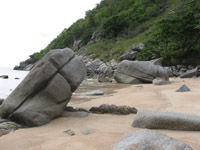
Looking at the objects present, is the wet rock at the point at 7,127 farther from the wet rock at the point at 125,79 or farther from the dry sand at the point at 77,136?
the wet rock at the point at 125,79

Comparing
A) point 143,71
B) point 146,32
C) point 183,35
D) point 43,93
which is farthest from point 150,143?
point 146,32

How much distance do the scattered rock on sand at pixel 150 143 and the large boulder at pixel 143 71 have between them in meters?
11.8

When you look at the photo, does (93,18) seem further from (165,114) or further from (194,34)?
(165,114)

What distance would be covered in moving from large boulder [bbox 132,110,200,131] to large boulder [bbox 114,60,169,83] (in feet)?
34.6

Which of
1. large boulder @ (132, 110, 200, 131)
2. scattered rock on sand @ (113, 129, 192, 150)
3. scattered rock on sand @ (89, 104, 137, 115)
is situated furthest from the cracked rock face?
scattered rock on sand @ (113, 129, 192, 150)

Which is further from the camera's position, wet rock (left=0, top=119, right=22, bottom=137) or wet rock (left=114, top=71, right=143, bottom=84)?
wet rock (left=114, top=71, right=143, bottom=84)

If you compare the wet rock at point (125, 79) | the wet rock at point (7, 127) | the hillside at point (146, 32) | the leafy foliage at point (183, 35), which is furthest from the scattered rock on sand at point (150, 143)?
the leafy foliage at point (183, 35)

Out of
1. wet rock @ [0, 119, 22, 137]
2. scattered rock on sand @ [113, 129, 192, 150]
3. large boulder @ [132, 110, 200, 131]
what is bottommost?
large boulder @ [132, 110, 200, 131]

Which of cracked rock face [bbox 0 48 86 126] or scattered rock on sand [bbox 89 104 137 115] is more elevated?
cracked rock face [bbox 0 48 86 126]

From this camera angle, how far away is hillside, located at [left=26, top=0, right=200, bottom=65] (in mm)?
19953

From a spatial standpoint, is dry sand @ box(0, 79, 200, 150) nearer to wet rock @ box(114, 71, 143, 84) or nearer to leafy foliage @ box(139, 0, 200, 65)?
wet rock @ box(114, 71, 143, 84)

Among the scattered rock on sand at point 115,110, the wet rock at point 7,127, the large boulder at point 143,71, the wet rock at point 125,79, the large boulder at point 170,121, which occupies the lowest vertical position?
the wet rock at point 125,79

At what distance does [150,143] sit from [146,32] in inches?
1674

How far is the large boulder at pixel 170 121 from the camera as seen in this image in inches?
139
